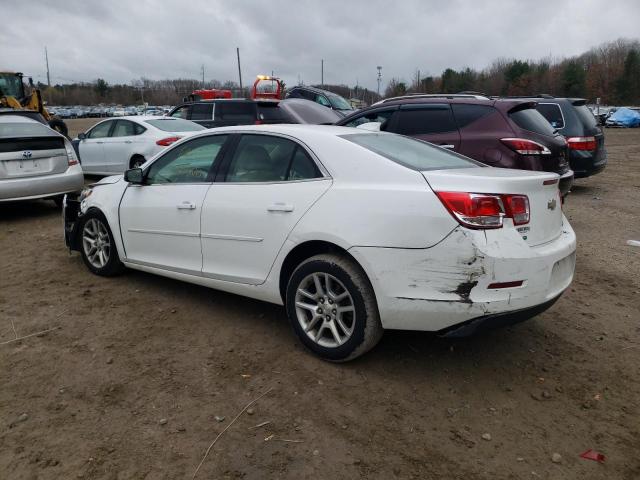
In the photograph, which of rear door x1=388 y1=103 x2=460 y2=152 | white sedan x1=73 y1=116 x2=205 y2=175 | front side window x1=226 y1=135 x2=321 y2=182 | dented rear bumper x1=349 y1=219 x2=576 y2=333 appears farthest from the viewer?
white sedan x1=73 y1=116 x2=205 y2=175

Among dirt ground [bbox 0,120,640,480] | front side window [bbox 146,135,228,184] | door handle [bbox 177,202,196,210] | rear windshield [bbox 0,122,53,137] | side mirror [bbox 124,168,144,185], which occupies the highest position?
rear windshield [bbox 0,122,53,137]

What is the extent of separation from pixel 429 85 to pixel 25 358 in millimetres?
88435

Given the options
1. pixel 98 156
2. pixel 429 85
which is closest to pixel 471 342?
pixel 98 156

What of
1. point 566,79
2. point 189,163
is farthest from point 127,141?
point 566,79

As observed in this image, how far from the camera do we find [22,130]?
7773 mm

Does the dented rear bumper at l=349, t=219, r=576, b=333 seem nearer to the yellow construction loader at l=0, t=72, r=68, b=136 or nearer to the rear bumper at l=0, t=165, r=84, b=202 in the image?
the rear bumper at l=0, t=165, r=84, b=202

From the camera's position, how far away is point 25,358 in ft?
11.6

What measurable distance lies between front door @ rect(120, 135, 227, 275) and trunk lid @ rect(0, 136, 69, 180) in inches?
145

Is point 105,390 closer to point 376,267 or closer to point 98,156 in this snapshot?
point 376,267

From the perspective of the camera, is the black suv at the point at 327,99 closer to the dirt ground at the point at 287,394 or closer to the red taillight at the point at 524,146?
the red taillight at the point at 524,146

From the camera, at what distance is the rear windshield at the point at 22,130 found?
7.58m

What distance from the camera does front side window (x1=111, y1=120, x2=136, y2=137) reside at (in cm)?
1024

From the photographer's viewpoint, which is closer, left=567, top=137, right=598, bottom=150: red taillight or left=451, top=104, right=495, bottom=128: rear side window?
left=451, top=104, right=495, bottom=128: rear side window

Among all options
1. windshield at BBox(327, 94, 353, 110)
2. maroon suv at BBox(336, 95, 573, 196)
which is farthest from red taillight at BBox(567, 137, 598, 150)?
windshield at BBox(327, 94, 353, 110)
